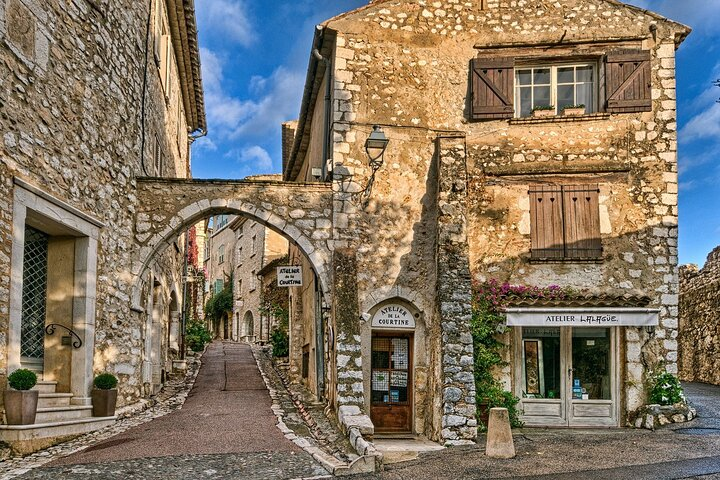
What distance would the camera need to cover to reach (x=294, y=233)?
12.8 meters

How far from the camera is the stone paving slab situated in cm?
761

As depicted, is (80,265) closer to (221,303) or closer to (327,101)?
(327,101)

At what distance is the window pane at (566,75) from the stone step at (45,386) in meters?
9.62

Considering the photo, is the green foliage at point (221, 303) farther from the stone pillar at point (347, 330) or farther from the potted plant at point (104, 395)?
the potted plant at point (104, 395)

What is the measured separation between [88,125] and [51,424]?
4077 mm

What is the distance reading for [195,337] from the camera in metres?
25.0

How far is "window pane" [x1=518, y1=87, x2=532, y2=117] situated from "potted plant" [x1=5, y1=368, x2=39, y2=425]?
359 inches

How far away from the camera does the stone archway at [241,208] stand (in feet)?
41.3

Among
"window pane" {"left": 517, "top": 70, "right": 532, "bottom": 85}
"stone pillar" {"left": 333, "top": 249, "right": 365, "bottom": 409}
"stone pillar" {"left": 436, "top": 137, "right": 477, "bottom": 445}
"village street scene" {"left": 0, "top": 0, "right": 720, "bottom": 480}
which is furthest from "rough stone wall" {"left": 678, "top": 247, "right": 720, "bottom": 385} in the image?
"stone pillar" {"left": 333, "top": 249, "right": 365, "bottom": 409}

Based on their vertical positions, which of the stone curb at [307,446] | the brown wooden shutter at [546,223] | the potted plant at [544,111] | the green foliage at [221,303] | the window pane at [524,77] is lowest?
the stone curb at [307,446]

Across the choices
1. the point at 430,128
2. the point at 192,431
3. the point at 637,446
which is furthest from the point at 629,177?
the point at 192,431

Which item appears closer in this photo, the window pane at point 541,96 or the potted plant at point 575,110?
the potted plant at point 575,110

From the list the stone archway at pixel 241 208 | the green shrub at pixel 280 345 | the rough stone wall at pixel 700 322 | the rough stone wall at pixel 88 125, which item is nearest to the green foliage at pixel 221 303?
the green shrub at pixel 280 345

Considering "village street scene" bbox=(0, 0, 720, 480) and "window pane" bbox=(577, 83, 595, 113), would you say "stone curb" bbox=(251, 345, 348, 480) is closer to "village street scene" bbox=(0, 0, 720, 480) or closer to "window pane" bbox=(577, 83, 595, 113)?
"village street scene" bbox=(0, 0, 720, 480)
